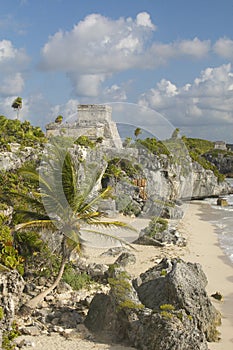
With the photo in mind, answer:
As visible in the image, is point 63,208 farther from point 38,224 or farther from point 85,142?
point 85,142

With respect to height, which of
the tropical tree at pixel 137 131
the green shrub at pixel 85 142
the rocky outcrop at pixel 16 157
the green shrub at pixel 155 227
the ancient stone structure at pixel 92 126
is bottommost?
the green shrub at pixel 155 227

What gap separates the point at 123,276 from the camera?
11.8 m

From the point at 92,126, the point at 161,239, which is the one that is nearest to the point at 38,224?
the point at 161,239

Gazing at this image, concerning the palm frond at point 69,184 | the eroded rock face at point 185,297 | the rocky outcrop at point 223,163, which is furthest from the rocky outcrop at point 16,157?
the rocky outcrop at point 223,163

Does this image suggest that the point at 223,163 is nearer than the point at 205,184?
No

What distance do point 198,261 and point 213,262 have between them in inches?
30.4

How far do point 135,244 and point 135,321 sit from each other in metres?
11.8

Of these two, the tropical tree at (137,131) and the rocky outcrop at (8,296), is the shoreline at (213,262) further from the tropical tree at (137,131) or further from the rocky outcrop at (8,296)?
the tropical tree at (137,131)

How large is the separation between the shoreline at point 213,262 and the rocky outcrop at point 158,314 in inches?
17.9

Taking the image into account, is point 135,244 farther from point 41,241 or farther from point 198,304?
point 198,304

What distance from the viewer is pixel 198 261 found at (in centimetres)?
2008

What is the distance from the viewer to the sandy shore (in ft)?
33.8

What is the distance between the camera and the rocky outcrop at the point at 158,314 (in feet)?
31.1

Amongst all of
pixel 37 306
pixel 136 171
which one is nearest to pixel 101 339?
pixel 37 306
